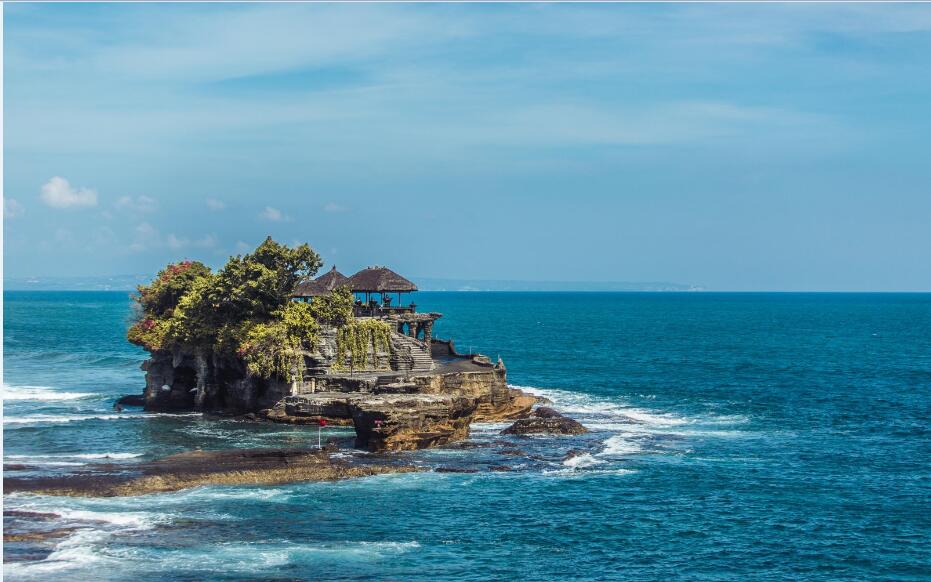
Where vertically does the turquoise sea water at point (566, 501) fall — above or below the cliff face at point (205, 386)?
below

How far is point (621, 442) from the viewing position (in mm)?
65500

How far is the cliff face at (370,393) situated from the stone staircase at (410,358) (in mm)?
79

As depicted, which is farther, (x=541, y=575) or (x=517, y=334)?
(x=517, y=334)

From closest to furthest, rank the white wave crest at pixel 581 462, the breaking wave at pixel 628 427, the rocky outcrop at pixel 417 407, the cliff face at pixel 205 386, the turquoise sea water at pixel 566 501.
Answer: the turquoise sea water at pixel 566 501, the white wave crest at pixel 581 462, the breaking wave at pixel 628 427, the rocky outcrop at pixel 417 407, the cliff face at pixel 205 386

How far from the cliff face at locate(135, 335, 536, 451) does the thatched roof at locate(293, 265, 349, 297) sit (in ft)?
19.5

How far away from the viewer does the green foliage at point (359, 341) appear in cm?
7569

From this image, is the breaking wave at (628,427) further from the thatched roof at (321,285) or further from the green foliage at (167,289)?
the green foliage at (167,289)

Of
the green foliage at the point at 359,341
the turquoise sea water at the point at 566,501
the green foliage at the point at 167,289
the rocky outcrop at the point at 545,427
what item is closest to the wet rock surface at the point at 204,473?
the turquoise sea water at the point at 566,501

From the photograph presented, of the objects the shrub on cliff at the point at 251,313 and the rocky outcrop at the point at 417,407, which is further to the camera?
the shrub on cliff at the point at 251,313

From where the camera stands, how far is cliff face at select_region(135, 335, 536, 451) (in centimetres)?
6122

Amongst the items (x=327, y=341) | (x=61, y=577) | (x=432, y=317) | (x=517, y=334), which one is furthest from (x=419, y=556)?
(x=517, y=334)

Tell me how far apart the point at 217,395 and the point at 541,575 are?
46.4 meters

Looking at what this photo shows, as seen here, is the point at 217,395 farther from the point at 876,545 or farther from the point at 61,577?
the point at 876,545

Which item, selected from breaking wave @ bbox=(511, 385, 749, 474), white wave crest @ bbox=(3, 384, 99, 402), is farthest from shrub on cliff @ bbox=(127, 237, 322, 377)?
breaking wave @ bbox=(511, 385, 749, 474)
